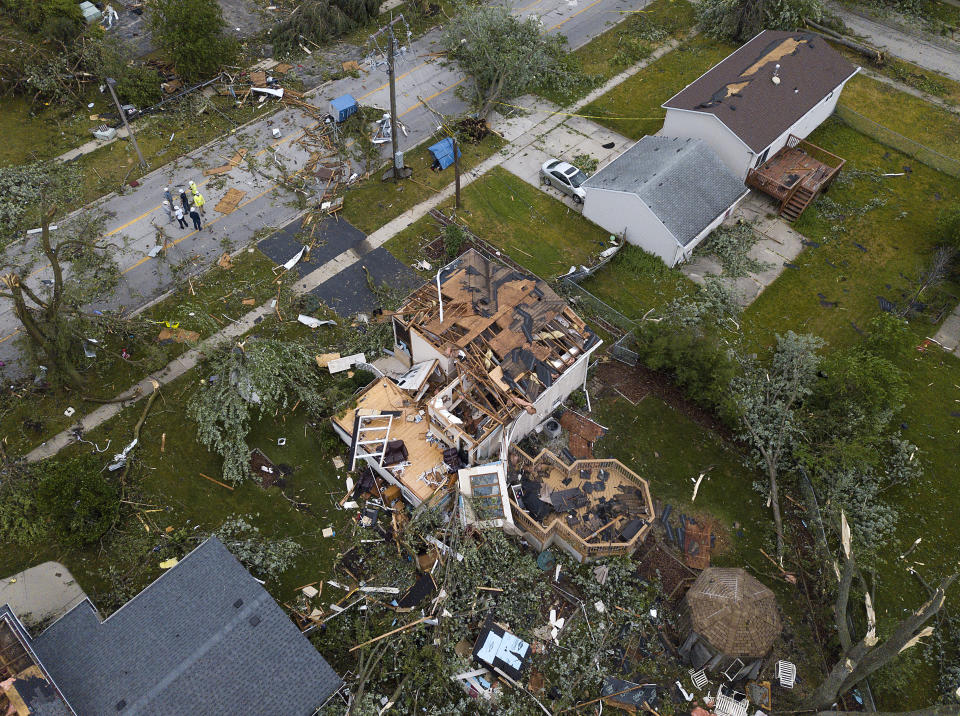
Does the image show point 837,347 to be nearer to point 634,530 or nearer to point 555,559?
point 634,530

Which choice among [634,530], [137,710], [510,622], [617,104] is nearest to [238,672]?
[137,710]

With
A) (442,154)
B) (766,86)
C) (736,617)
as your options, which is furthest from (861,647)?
(442,154)

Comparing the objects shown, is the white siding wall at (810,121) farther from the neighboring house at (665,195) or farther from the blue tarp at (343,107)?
the blue tarp at (343,107)

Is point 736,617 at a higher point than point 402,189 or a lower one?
lower

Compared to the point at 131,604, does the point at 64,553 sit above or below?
below

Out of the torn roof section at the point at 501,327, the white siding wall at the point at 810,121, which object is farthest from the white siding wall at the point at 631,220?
the white siding wall at the point at 810,121

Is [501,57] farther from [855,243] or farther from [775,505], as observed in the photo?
[775,505]

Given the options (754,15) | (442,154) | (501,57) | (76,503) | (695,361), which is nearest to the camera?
(76,503)
